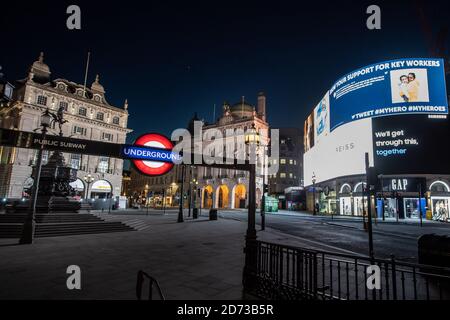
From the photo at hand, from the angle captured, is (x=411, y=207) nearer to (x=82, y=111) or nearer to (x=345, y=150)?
(x=345, y=150)

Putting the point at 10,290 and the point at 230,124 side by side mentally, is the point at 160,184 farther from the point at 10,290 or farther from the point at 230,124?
the point at 10,290

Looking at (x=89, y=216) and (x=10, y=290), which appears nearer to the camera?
(x=10, y=290)

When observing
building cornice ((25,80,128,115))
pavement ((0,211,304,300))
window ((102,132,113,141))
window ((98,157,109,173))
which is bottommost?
pavement ((0,211,304,300))

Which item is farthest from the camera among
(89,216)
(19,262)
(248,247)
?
(89,216)

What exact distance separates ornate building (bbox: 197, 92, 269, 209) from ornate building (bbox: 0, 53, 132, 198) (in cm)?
2644

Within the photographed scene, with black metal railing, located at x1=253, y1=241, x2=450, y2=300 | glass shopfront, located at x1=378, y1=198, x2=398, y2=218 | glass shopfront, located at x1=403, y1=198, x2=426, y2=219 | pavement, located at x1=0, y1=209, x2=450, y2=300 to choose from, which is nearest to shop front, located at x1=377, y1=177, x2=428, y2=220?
glass shopfront, located at x1=403, y1=198, x2=426, y2=219

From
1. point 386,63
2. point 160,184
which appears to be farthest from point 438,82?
point 160,184

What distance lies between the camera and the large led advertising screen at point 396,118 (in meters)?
37.2

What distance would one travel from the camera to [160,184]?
93562mm

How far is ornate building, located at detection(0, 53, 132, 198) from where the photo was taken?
1769 inches

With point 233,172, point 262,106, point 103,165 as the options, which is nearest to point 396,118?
point 233,172

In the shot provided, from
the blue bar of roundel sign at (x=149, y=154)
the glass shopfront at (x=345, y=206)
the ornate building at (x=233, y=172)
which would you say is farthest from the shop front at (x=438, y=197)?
the blue bar of roundel sign at (x=149, y=154)

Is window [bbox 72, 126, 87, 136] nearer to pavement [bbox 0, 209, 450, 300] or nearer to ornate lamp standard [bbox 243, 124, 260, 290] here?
pavement [bbox 0, 209, 450, 300]
